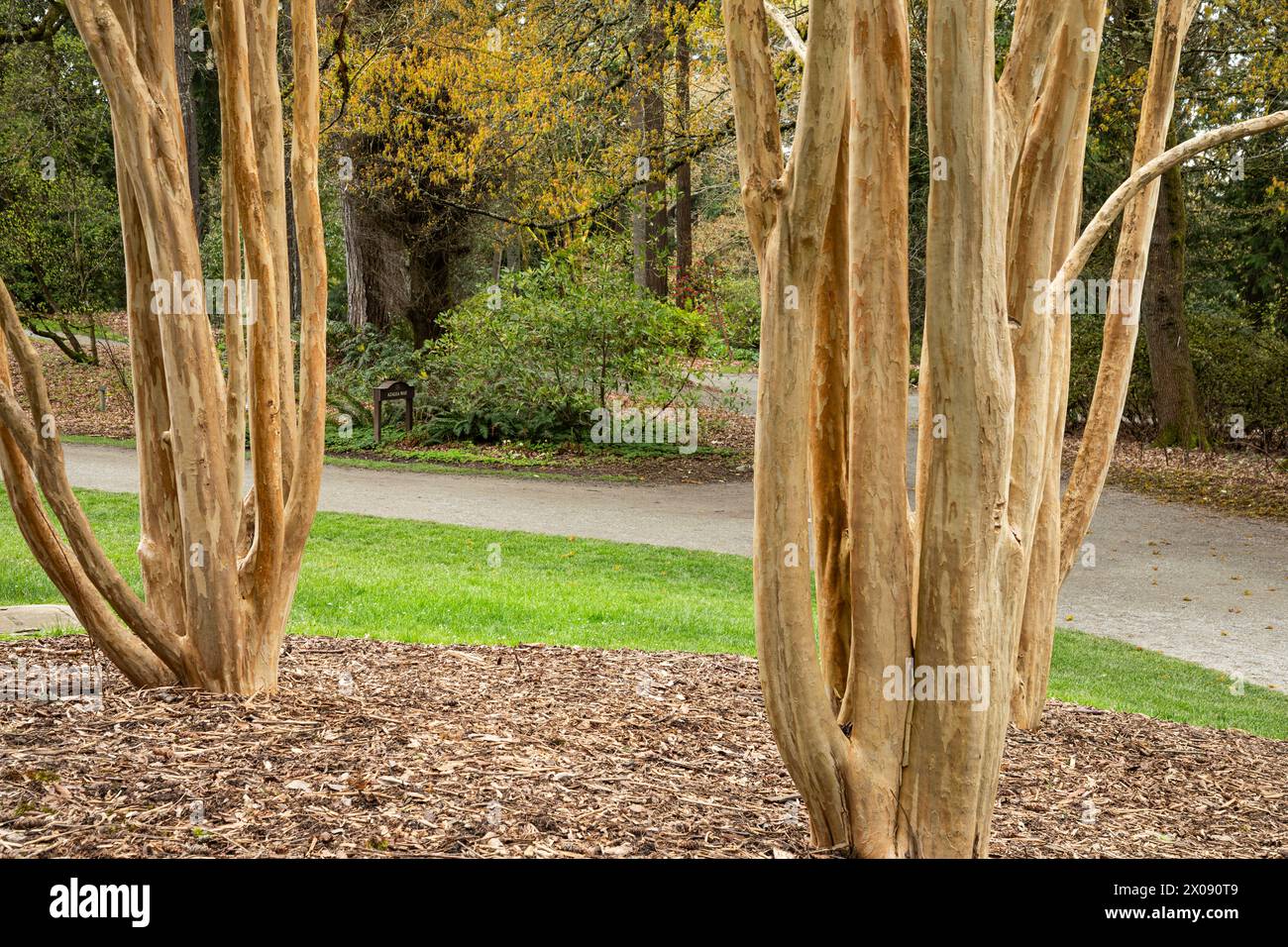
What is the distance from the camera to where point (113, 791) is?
3158 mm

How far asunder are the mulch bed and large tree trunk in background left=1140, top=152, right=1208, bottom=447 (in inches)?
490

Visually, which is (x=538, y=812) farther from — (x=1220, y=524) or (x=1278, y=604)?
(x=1220, y=524)

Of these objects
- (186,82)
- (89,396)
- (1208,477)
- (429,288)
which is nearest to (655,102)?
(186,82)

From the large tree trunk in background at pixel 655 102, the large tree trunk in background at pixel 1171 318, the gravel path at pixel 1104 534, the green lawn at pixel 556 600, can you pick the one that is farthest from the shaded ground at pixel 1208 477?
the large tree trunk in background at pixel 655 102

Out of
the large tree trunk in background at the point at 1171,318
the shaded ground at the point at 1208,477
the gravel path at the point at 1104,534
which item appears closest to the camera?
the gravel path at the point at 1104,534

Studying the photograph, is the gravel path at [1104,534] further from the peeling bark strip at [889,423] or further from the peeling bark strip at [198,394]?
the peeling bark strip at [198,394]

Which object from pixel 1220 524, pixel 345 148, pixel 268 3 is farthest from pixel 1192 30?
pixel 268 3

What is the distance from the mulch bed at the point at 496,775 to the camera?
9.82ft

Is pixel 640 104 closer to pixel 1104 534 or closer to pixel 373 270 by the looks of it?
pixel 373 270

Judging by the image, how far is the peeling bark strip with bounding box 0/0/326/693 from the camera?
3773mm

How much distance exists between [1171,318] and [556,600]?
39.5 ft

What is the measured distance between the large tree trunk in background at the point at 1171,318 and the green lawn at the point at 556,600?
935 centimetres

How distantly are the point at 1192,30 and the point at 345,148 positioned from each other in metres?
12.6

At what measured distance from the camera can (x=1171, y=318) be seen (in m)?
15.9
